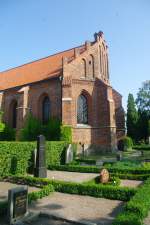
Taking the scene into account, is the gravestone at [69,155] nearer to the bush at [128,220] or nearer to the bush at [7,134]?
the bush at [7,134]

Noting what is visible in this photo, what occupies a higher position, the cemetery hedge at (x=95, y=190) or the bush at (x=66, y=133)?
the bush at (x=66, y=133)

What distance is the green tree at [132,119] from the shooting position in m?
41.7

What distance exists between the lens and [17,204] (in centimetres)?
668

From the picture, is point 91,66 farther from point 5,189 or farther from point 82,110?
point 5,189

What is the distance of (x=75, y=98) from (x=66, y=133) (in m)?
4.43

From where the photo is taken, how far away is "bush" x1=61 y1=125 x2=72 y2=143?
71.4 feet

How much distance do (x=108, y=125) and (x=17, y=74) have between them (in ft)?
52.8

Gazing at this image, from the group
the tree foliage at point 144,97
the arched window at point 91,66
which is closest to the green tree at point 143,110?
the tree foliage at point 144,97

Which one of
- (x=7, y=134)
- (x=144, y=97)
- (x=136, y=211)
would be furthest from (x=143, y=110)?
(x=136, y=211)

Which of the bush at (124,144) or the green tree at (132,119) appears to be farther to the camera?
the green tree at (132,119)

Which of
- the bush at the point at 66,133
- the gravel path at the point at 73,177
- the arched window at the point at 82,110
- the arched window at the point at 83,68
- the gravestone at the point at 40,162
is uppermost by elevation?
the arched window at the point at 83,68

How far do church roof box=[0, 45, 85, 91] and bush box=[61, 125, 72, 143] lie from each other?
6327mm

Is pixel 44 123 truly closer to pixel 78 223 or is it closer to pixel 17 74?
pixel 17 74

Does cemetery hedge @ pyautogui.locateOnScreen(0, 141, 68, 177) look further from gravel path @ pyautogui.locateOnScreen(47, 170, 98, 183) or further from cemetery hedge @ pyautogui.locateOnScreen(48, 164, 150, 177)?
cemetery hedge @ pyautogui.locateOnScreen(48, 164, 150, 177)
